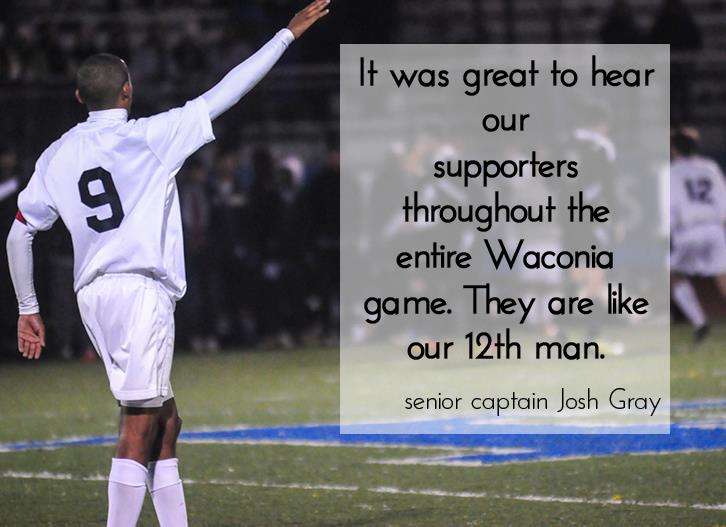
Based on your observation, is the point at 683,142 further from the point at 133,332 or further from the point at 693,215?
the point at 133,332

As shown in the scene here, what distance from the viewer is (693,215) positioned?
18.0 meters

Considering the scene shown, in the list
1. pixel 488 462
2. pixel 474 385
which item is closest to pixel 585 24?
pixel 474 385

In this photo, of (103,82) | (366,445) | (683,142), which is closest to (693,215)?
(683,142)

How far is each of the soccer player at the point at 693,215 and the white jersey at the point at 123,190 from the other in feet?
38.6

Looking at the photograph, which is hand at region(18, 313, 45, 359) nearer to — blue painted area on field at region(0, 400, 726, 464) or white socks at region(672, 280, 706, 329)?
blue painted area on field at region(0, 400, 726, 464)

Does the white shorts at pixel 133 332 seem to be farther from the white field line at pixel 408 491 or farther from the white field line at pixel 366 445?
the white field line at pixel 366 445

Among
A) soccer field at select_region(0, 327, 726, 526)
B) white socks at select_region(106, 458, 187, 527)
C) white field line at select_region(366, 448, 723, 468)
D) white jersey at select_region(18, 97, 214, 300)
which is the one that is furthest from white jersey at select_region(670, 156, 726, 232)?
white socks at select_region(106, 458, 187, 527)

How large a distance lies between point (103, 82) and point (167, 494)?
163 cm

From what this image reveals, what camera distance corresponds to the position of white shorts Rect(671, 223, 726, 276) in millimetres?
Result: 17875

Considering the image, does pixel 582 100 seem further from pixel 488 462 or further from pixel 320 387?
pixel 488 462

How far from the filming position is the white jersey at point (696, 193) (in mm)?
17688

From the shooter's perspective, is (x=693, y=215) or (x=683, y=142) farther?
(x=693, y=215)

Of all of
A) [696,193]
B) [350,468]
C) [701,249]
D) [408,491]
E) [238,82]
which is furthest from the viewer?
[701,249]

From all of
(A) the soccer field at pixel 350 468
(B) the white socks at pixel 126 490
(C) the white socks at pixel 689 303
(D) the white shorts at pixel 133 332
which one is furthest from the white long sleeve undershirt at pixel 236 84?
(C) the white socks at pixel 689 303
